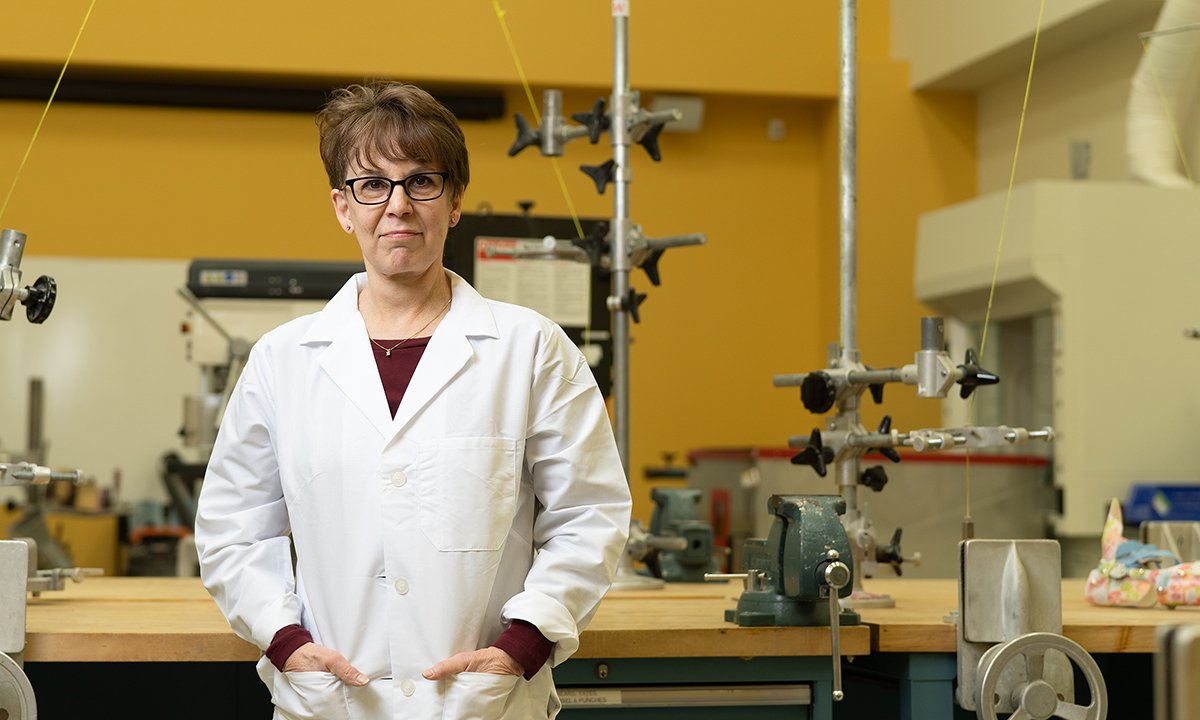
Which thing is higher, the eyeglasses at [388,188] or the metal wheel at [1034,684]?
the eyeglasses at [388,188]

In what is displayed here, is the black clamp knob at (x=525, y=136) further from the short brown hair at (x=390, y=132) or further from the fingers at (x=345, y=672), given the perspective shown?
the fingers at (x=345, y=672)

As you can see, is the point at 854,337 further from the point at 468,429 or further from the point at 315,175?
the point at 315,175

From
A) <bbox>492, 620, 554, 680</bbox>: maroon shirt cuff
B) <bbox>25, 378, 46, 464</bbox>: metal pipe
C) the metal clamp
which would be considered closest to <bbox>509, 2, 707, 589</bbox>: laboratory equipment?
the metal clamp

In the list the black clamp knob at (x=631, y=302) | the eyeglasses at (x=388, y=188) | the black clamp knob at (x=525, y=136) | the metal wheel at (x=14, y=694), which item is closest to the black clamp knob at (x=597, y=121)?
the black clamp knob at (x=525, y=136)

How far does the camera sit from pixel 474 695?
50.5 inches

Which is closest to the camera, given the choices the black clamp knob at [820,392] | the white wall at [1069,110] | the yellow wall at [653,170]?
the black clamp knob at [820,392]

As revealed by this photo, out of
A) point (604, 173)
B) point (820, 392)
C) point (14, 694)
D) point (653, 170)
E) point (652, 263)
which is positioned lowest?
point (14, 694)

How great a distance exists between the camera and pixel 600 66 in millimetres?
4965

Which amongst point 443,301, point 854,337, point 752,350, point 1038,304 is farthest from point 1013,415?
point 443,301

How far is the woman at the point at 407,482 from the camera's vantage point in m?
1.31

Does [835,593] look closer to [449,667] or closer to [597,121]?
[449,667]

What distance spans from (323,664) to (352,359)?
0.98 ft

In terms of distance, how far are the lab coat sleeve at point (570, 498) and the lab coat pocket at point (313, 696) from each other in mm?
178

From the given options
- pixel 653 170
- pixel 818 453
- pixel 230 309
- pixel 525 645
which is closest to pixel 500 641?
pixel 525 645
